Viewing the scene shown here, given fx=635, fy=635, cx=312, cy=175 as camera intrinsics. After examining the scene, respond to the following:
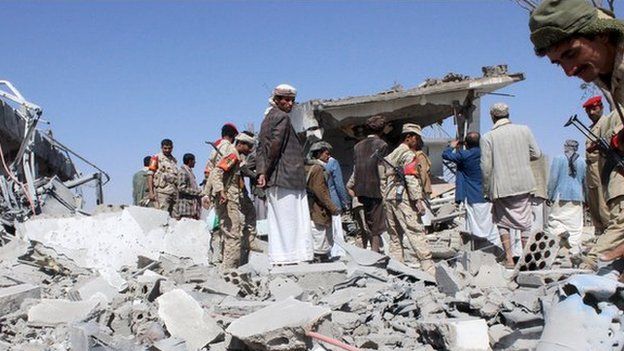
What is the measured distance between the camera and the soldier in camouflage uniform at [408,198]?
641 centimetres

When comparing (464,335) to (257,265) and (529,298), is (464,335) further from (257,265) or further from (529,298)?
(257,265)

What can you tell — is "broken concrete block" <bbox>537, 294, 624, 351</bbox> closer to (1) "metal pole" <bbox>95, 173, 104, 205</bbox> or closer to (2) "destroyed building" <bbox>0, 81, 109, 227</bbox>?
(2) "destroyed building" <bbox>0, 81, 109, 227</bbox>

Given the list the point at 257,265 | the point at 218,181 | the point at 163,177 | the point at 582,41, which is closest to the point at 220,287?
the point at 257,265

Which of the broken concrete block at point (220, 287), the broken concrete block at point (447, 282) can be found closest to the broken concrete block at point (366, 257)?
Answer: the broken concrete block at point (447, 282)

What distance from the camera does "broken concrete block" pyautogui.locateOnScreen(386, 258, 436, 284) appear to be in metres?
5.42

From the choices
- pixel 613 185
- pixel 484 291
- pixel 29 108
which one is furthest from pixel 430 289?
pixel 29 108

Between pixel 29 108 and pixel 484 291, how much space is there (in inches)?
383

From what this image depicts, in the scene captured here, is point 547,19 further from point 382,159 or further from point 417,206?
point 382,159

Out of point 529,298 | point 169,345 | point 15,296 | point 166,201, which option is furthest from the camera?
point 166,201

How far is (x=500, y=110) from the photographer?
6.63 m

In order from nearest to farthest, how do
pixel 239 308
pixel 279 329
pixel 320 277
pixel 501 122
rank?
1. pixel 279 329
2. pixel 239 308
3. pixel 320 277
4. pixel 501 122

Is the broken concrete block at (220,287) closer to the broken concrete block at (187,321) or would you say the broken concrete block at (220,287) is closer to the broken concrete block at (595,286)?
the broken concrete block at (187,321)

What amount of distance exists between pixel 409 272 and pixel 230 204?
2.17 meters

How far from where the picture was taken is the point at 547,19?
215 centimetres
